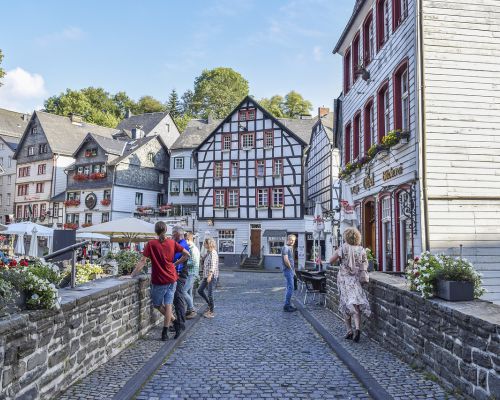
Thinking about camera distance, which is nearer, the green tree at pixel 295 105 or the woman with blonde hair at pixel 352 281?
the woman with blonde hair at pixel 352 281

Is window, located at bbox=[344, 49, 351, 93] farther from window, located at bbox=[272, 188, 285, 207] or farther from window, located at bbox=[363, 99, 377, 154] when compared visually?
window, located at bbox=[272, 188, 285, 207]

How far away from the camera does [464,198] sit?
35.6ft

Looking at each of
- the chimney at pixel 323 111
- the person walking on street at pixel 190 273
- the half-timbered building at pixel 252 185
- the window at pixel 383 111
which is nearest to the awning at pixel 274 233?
the half-timbered building at pixel 252 185

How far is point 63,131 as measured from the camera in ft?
161

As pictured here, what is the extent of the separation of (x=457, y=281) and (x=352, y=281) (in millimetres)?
2432

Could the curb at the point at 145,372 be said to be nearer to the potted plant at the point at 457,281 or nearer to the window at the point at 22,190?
the potted plant at the point at 457,281

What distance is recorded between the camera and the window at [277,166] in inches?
1433

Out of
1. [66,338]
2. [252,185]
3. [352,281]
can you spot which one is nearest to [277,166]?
[252,185]

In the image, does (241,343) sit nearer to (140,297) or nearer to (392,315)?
(140,297)

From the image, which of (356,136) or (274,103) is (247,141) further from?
(274,103)

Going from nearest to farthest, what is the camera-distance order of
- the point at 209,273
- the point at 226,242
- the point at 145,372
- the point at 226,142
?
the point at 145,372
the point at 209,273
the point at 226,242
the point at 226,142

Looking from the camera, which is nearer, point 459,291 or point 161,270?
point 459,291

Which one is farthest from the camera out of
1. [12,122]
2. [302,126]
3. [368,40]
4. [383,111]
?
[12,122]

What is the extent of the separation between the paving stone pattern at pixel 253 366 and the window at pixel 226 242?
2685 centimetres
